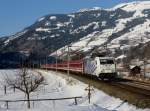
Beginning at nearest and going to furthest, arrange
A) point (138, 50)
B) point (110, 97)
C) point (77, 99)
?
point (110, 97) < point (77, 99) < point (138, 50)

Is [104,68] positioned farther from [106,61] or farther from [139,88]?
[139,88]

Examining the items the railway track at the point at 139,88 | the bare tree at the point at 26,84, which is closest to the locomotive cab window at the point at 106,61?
the bare tree at the point at 26,84

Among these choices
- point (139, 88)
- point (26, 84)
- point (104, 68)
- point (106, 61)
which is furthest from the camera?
point (106, 61)

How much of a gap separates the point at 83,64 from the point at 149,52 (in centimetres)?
3770

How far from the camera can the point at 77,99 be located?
57.3 meters

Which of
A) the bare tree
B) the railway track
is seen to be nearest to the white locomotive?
the bare tree

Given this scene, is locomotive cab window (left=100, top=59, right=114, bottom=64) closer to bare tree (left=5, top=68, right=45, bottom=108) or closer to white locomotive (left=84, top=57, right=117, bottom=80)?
white locomotive (left=84, top=57, right=117, bottom=80)

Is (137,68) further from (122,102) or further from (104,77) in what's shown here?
(122,102)

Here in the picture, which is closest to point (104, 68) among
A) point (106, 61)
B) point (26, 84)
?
point (106, 61)

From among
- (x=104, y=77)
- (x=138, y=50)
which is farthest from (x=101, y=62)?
(x=138, y=50)

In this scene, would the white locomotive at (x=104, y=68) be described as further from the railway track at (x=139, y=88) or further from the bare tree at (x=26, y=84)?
the railway track at (x=139, y=88)

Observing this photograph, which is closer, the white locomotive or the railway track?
the railway track

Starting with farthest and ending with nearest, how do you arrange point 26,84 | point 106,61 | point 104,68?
1. point 106,61
2. point 104,68
3. point 26,84

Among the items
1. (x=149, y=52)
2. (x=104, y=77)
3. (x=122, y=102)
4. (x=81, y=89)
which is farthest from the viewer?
(x=149, y=52)
